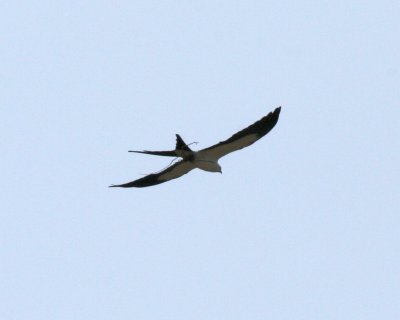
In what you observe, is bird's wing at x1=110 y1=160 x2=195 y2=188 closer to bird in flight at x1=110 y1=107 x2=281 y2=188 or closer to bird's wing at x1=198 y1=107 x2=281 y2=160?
bird in flight at x1=110 y1=107 x2=281 y2=188

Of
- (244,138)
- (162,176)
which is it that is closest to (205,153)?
(244,138)

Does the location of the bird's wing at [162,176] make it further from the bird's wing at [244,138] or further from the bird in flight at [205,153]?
the bird's wing at [244,138]

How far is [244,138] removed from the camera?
27250 millimetres

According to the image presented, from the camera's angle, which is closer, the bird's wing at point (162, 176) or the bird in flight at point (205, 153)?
the bird in flight at point (205, 153)

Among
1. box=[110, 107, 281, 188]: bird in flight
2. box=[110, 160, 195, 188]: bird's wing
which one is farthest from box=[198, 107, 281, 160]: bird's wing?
box=[110, 160, 195, 188]: bird's wing

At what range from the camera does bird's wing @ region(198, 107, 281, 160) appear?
87.9 ft

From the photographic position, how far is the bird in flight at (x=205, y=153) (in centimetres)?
2683

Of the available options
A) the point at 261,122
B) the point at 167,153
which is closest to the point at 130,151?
the point at 167,153

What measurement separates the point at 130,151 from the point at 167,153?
132cm

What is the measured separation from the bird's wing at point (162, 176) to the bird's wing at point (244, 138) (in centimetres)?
80

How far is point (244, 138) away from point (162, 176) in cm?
257

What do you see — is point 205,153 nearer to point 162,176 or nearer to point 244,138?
point 244,138

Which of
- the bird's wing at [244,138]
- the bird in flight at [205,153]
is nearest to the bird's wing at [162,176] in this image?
the bird in flight at [205,153]

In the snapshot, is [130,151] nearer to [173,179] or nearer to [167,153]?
[167,153]
